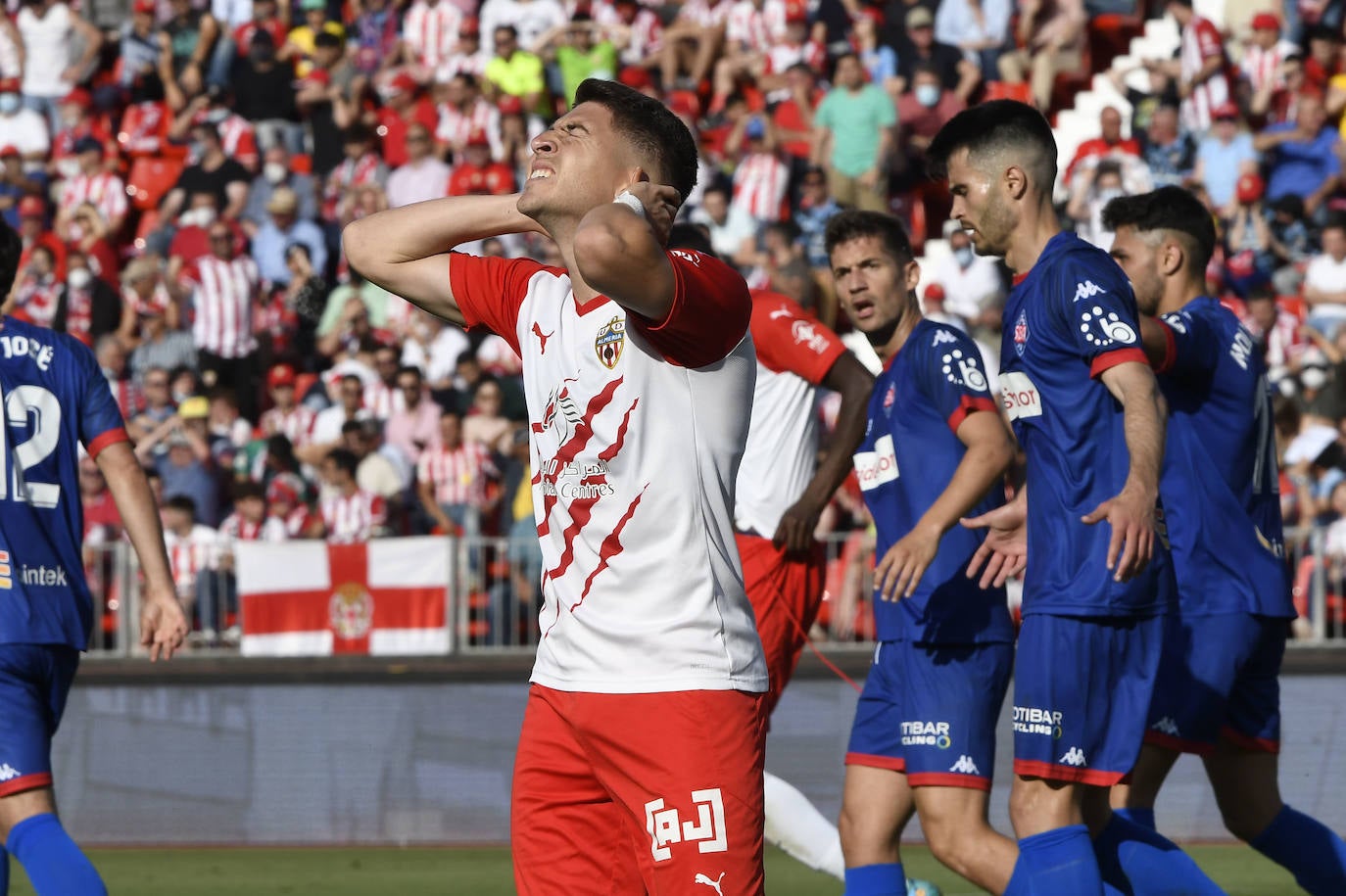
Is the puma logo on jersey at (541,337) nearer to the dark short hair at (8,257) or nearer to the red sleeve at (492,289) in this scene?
the red sleeve at (492,289)

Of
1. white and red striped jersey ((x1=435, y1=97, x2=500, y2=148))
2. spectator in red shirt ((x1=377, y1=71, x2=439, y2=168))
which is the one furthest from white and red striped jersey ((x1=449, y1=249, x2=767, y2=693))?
spectator in red shirt ((x1=377, y1=71, x2=439, y2=168))

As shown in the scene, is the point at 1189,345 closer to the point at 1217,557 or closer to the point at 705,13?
the point at 1217,557

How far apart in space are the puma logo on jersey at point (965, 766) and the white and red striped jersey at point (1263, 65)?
12.4m

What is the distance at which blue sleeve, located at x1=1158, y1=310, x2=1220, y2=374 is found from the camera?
233 inches

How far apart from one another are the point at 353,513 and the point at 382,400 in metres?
1.75

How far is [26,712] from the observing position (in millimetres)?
5621

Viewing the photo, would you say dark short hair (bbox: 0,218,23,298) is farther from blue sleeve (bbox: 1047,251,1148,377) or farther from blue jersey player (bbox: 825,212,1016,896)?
blue sleeve (bbox: 1047,251,1148,377)

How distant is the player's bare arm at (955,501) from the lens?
5293 mm

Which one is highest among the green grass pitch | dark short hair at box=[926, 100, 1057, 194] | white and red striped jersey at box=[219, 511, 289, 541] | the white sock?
dark short hair at box=[926, 100, 1057, 194]

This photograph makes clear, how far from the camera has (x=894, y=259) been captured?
22.1 ft

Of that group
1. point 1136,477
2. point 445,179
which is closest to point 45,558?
point 1136,477

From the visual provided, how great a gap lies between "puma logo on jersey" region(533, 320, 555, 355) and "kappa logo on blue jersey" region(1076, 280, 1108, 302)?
176cm

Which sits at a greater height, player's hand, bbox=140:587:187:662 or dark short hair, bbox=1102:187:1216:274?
dark short hair, bbox=1102:187:1216:274

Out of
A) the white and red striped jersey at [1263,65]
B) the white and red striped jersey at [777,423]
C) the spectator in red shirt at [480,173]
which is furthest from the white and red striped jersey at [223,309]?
the white and red striped jersey at [777,423]
